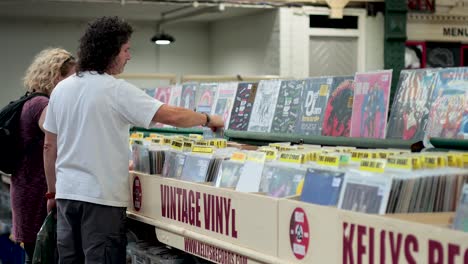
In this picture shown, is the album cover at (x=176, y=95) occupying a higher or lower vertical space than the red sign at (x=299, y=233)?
higher

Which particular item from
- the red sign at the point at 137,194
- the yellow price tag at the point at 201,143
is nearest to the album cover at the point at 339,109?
the yellow price tag at the point at 201,143

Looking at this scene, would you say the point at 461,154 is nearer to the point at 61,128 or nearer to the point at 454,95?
the point at 454,95

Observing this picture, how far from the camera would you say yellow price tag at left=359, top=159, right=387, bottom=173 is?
2.28 metres

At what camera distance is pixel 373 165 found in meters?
2.30

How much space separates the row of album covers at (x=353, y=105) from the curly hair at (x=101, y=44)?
1.04m

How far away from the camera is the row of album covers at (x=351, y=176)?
218 cm

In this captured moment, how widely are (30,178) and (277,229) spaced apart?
2.11m

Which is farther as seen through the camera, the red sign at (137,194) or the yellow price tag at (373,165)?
the red sign at (137,194)

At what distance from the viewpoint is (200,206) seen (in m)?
3.04

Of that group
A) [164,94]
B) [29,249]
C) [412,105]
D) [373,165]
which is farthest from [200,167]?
[164,94]

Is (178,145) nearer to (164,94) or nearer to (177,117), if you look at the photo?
(177,117)

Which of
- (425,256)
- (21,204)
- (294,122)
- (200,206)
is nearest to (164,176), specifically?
(200,206)

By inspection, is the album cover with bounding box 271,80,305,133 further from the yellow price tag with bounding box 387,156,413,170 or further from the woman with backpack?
the yellow price tag with bounding box 387,156,413,170

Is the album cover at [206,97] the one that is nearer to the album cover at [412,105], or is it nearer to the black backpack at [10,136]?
the black backpack at [10,136]
